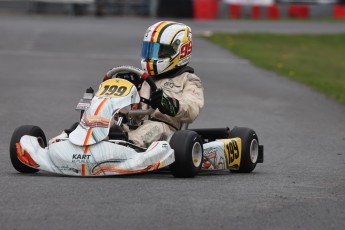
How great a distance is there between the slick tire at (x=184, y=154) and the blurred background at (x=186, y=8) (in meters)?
27.9

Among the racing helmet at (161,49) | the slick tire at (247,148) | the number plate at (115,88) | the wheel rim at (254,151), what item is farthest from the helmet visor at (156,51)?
the wheel rim at (254,151)

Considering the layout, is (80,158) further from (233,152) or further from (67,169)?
(233,152)

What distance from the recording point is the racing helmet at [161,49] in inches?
323

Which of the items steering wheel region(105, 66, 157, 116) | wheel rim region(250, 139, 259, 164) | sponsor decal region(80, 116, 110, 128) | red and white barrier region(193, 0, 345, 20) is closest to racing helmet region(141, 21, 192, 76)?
steering wheel region(105, 66, 157, 116)

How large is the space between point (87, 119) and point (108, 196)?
52.9 inches

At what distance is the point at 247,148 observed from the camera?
8.24 m

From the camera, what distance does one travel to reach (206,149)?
7926 millimetres

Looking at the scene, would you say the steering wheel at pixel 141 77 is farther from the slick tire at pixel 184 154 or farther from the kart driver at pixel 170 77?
the slick tire at pixel 184 154

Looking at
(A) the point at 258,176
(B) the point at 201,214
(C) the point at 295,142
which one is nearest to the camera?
(B) the point at 201,214

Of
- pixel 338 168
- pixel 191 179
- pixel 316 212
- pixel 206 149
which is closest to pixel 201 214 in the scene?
pixel 316 212

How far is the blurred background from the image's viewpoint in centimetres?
3538

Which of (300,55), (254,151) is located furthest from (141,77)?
(300,55)

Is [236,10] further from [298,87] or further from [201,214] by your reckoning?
[201,214]

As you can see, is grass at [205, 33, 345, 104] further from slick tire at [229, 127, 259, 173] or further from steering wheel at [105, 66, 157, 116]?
steering wheel at [105, 66, 157, 116]
